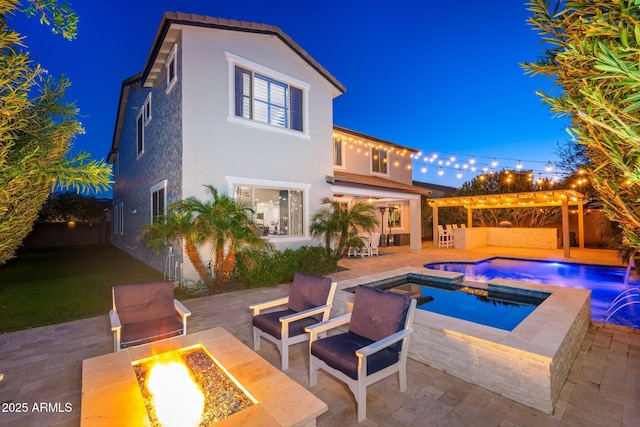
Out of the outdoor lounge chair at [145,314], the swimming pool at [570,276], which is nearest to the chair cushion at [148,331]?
the outdoor lounge chair at [145,314]

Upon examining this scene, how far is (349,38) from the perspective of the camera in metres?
34.7

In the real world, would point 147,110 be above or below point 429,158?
above

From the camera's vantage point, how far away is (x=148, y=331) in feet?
13.3

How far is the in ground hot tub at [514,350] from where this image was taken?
309cm

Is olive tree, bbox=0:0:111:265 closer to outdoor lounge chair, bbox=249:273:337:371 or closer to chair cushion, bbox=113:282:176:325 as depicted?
chair cushion, bbox=113:282:176:325

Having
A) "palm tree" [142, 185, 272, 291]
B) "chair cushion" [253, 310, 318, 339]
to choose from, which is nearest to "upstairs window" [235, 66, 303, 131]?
"palm tree" [142, 185, 272, 291]

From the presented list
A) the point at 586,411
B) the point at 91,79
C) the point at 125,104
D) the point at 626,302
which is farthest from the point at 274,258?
the point at 91,79

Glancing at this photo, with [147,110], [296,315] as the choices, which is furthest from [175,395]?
[147,110]

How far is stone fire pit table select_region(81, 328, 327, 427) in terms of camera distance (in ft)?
7.36

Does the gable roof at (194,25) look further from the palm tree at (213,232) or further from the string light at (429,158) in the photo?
the string light at (429,158)

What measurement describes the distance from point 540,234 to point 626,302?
1136 centimetres

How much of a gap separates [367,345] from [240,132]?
7489mm

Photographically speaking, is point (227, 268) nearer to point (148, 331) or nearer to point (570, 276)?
point (148, 331)

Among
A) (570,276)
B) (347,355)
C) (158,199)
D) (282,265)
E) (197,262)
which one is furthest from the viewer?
(158,199)
